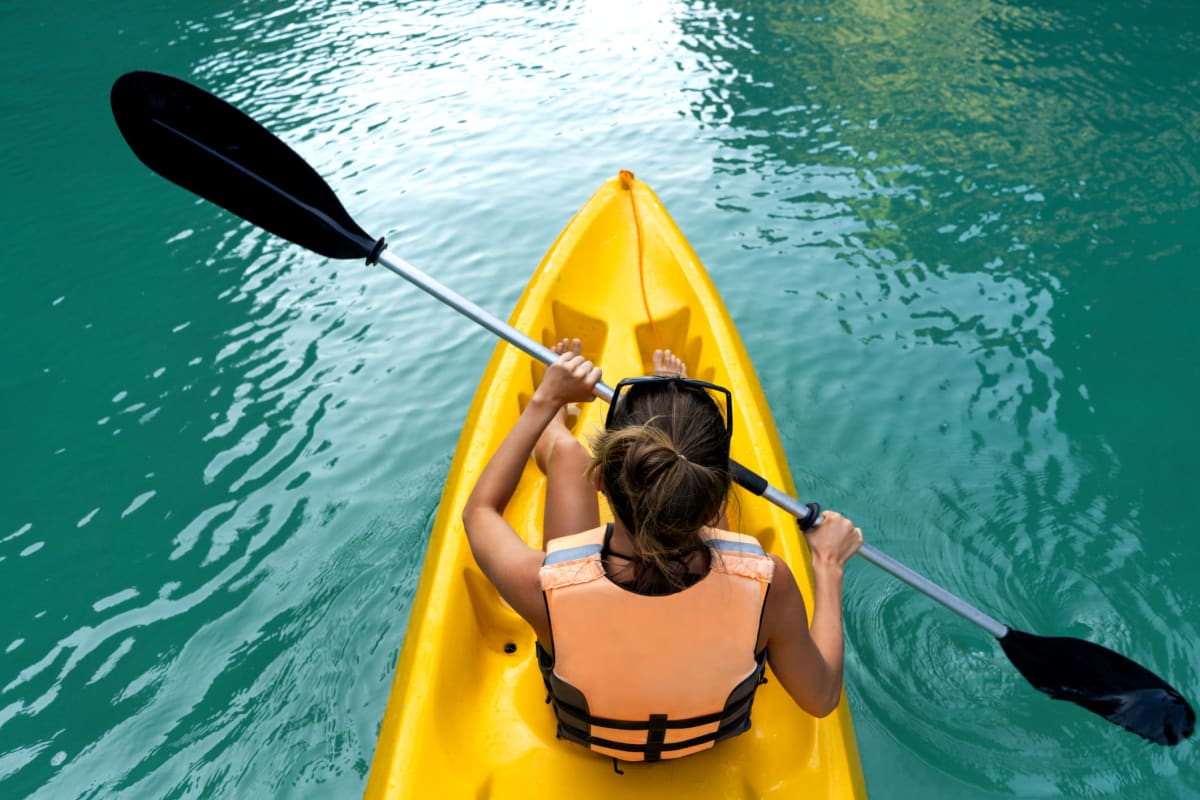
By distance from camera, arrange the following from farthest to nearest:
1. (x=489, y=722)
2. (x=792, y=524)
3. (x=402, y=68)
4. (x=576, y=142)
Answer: (x=402, y=68), (x=576, y=142), (x=792, y=524), (x=489, y=722)

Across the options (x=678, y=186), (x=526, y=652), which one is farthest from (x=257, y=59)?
(x=526, y=652)

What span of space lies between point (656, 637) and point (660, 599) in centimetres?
8

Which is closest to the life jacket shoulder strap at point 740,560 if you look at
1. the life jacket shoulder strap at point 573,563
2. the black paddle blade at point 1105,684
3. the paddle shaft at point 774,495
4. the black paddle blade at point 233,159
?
the life jacket shoulder strap at point 573,563

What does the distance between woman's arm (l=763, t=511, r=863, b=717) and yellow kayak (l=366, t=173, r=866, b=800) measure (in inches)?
8.3

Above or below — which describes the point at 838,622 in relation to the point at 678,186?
above

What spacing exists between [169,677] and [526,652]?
1.36m

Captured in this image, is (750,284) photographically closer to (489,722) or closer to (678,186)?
(678,186)

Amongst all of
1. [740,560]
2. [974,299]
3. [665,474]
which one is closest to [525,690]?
[740,560]

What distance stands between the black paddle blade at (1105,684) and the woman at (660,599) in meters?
0.85

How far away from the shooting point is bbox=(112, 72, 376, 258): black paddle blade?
253 centimetres

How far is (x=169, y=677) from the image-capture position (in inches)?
107

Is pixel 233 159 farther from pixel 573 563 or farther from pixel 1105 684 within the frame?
pixel 1105 684

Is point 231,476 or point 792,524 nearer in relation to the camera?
point 792,524

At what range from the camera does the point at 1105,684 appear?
7.04ft
